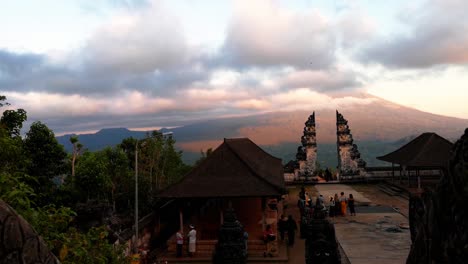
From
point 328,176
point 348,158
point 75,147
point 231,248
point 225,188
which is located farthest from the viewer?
point 328,176

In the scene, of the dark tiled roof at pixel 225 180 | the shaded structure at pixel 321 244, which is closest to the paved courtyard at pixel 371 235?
the dark tiled roof at pixel 225 180

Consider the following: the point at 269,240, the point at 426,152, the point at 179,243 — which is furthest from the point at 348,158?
the point at 179,243

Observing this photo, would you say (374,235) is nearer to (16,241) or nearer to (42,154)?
(16,241)

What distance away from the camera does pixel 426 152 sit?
30.1m

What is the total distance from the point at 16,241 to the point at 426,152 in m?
31.2

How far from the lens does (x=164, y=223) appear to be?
976 inches

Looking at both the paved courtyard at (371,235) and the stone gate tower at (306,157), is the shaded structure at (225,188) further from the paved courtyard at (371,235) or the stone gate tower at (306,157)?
the stone gate tower at (306,157)

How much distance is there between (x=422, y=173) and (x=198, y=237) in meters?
25.9

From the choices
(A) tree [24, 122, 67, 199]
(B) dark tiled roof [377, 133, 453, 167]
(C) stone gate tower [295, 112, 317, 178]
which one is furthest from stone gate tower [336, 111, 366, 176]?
(A) tree [24, 122, 67, 199]

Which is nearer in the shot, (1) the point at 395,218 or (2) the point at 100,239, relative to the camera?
(2) the point at 100,239

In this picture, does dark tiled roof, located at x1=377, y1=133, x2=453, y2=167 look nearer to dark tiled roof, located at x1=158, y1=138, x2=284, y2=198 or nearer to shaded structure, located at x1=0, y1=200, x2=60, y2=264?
dark tiled roof, located at x1=158, y1=138, x2=284, y2=198

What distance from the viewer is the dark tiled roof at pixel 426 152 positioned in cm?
2892

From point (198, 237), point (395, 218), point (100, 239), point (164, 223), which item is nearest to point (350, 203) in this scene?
point (395, 218)

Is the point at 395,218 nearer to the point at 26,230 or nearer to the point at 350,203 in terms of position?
the point at 350,203
